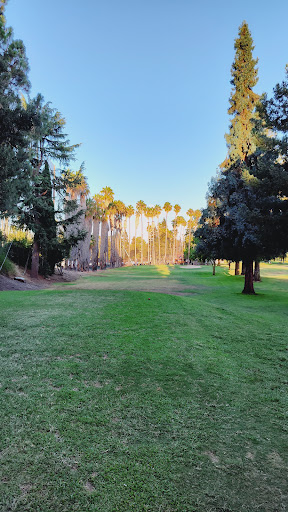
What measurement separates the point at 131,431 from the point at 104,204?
51.3 meters

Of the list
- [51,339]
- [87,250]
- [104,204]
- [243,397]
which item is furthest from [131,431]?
[104,204]

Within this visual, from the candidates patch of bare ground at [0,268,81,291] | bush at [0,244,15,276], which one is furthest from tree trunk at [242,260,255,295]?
bush at [0,244,15,276]

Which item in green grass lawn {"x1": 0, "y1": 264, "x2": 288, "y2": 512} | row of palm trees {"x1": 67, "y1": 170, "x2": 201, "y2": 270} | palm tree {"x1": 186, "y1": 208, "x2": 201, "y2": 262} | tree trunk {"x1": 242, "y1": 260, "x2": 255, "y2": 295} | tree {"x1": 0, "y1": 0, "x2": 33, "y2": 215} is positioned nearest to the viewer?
green grass lawn {"x1": 0, "y1": 264, "x2": 288, "y2": 512}

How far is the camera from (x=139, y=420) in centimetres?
288

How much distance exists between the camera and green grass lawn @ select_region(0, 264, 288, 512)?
1970mm

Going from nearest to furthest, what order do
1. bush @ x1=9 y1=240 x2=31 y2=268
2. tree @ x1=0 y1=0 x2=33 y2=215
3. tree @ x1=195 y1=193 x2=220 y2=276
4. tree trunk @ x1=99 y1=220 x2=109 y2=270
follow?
1. tree @ x1=0 y1=0 x2=33 y2=215
2. tree @ x1=195 y1=193 x2=220 y2=276
3. bush @ x1=9 y1=240 x2=31 y2=268
4. tree trunk @ x1=99 y1=220 x2=109 y2=270

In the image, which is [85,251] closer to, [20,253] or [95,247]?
[95,247]

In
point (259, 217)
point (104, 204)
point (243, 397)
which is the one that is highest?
point (104, 204)

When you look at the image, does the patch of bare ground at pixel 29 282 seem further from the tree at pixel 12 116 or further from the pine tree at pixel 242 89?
the pine tree at pixel 242 89

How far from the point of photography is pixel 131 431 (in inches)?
106

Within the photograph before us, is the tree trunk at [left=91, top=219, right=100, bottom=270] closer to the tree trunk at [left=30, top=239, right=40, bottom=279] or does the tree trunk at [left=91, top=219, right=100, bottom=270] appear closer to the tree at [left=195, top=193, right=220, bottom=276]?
the tree trunk at [left=30, top=239, right=40, bottom=279]

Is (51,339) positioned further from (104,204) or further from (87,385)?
(104,204)

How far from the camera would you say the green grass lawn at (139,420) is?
197 cm

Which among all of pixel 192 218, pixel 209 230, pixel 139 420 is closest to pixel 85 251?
pixel 209 230
